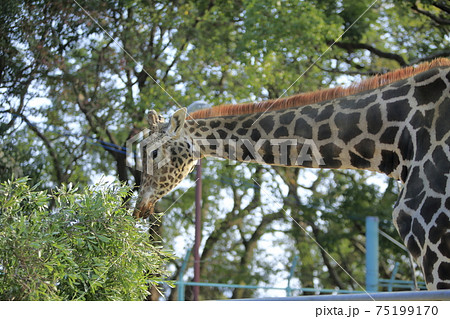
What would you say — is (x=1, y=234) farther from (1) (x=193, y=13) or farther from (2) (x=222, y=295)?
(2) (x=222, y=295)

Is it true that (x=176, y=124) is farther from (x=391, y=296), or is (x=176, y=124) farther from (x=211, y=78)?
(x=211, y=78)

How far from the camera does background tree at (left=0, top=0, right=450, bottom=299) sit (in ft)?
34.6

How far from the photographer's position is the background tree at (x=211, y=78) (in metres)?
10.6

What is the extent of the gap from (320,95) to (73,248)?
2252 mm

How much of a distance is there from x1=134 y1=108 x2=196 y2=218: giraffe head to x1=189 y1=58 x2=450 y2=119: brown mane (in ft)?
0.83

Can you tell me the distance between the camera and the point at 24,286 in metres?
2.95

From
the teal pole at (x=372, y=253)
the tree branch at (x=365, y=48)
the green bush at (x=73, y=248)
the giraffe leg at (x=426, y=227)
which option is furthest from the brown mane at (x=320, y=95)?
the tree branch at (x=365, y=48)

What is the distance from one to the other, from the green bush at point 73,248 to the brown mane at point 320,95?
1554 millimetres

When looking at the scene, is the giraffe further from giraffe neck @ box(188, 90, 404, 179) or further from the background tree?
the background tree

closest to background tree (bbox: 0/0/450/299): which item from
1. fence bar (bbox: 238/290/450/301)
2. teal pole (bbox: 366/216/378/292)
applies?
teal pole (bbox: 366/216/378/292)

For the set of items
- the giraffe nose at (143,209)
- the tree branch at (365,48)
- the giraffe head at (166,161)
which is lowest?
the tree branch at (365,48)

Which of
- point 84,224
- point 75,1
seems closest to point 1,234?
point 84,224

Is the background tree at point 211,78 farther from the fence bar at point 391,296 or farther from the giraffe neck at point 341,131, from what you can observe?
the fence bar at point 391,296

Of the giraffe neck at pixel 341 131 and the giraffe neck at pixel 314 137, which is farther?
the giraffe neck at pixel 314 137
